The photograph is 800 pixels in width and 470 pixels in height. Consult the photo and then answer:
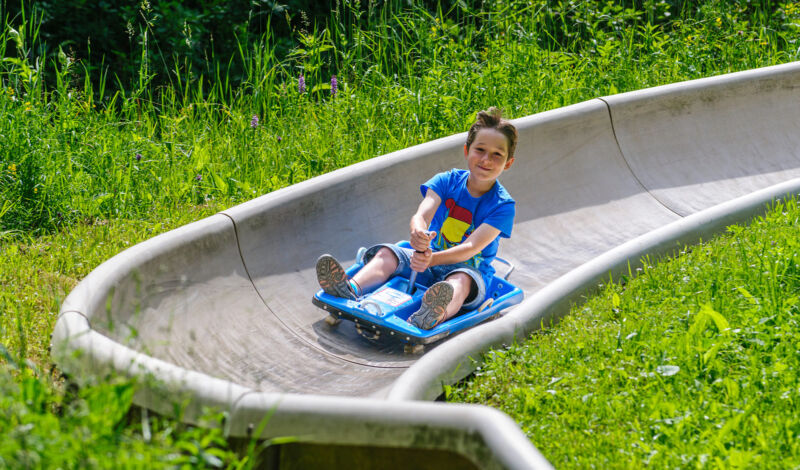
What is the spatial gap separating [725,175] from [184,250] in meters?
4.09

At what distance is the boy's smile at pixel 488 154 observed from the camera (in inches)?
152

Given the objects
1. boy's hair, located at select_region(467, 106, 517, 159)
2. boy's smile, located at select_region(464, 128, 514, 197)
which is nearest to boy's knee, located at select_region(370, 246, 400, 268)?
boy's smile, located at select_region(464, 128, 514, 197)

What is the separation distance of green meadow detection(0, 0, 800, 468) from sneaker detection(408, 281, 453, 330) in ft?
1.14

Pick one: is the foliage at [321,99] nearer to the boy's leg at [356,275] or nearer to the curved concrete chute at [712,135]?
the curved concrete chute at [712,135]

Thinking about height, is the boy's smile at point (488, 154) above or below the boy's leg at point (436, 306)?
above

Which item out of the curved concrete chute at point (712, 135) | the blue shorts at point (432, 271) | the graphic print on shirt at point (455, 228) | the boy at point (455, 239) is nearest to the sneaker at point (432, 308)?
the boy at point (455, 239)

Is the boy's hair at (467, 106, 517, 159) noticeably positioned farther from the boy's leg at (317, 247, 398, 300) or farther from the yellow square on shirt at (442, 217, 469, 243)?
the boy's leg at (317, 247, 398, 300)

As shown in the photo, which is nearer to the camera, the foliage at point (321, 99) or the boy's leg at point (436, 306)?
the boy's leg at point (436, 306)

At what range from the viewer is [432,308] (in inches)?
137

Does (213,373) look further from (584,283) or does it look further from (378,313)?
(584,283)

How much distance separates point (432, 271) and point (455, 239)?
0.22 m

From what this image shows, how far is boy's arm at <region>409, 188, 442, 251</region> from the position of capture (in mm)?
3613

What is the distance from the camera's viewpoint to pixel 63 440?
171cm

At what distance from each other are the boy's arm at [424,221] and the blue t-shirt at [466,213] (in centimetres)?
4
